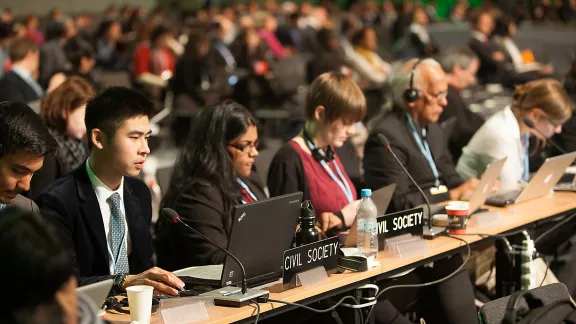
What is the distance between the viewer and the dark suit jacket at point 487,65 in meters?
9.85

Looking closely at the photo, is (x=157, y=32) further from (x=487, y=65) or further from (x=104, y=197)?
(x=104, y=197)

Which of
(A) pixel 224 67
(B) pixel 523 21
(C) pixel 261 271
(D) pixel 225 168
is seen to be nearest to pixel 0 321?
(C) pixel 261 271

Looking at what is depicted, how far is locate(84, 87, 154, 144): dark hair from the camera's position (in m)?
2.79

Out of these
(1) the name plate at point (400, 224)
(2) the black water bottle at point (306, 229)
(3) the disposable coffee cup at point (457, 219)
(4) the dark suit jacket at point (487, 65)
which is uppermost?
(2) the black water bottle at point (306, 229)

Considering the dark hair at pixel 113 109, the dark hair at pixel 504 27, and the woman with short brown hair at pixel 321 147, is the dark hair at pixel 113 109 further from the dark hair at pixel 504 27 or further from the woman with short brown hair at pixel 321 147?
the dark hair at pixel 504 27

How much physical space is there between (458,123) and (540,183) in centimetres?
133

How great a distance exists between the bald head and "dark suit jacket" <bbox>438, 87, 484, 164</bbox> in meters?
1.17

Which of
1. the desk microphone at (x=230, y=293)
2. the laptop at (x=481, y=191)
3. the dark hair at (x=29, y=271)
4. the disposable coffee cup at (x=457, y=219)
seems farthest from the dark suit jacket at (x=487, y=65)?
the dark hair at (x=29, y=271)

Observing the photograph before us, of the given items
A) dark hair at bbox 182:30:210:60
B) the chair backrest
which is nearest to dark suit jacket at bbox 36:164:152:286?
the chair backrest

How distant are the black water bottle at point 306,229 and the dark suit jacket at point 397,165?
1.08 meters

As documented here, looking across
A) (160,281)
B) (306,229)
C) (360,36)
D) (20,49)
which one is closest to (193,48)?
(360,36)

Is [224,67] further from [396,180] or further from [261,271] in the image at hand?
[261,271]

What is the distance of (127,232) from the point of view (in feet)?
9.41

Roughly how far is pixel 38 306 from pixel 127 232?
1.50m
